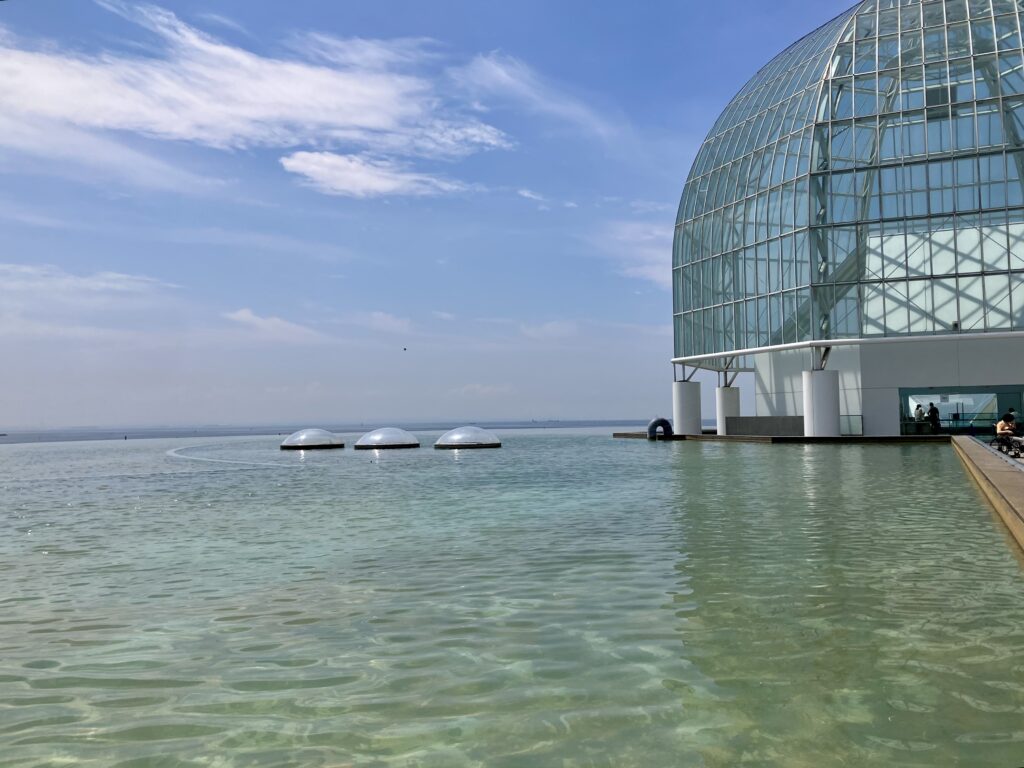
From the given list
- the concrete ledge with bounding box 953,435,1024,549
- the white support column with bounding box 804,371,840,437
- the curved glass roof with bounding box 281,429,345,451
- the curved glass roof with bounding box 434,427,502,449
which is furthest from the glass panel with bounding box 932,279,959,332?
the curved glass roof with bounding box 281,429,345,451

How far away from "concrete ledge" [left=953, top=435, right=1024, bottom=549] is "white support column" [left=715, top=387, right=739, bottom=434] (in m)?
31.8

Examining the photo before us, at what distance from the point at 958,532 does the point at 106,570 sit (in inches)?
472

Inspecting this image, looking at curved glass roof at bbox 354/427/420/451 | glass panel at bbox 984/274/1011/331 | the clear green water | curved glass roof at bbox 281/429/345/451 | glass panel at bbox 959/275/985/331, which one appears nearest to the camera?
the clear green water

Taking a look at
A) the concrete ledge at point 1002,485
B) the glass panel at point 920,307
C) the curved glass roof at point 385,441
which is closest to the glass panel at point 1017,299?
the glass panel at point 920,307

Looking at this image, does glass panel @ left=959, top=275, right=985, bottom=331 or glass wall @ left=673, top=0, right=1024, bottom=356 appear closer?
glass panel @ left=959, top=275, right=985, bottom=331

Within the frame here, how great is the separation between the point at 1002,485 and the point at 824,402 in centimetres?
3187

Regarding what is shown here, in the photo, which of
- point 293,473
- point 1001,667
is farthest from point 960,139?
point 1001,667

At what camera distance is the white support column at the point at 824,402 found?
156 ft

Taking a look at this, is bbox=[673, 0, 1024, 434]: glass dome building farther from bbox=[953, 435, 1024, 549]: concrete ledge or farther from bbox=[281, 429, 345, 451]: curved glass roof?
bbox=[281, 429, 345, 451]: curved glass roof

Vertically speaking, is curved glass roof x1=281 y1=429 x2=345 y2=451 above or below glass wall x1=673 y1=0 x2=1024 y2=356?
below

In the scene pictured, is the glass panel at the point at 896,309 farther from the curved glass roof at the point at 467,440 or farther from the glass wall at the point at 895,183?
the curved glass roof at the point at 467,440

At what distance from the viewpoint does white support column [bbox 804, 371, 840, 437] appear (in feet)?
156

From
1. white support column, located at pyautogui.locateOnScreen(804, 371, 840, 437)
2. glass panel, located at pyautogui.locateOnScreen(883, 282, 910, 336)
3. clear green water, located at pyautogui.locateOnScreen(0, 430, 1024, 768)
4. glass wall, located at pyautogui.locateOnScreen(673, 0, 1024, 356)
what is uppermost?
glass wall, located at pyautogui.locateOnScreen(673, 0, 1024, 356)

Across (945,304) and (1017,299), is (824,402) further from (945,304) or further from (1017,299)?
(1017,299)
